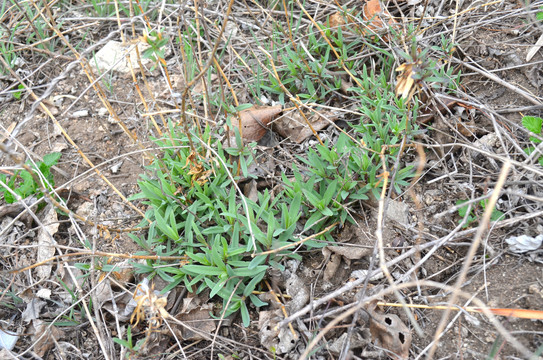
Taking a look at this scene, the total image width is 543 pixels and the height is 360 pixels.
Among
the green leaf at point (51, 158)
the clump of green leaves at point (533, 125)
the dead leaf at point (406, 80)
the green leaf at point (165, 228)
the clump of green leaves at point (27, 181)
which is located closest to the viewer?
the dead leaf at point (406, 80)

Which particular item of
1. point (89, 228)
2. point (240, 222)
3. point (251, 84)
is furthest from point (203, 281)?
point (251, 84)

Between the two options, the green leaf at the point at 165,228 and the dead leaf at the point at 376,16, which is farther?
the dead leaf at the point at 376,16

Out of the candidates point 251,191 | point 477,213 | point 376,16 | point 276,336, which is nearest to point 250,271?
point 276,336

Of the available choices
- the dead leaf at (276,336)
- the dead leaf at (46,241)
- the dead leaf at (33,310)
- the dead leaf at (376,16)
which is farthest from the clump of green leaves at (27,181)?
the dead leaf at (376,16)

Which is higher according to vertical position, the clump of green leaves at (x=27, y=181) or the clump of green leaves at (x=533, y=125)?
the clump of green leaves at (x=533, y=125)

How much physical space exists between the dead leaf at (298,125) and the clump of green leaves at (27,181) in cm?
142

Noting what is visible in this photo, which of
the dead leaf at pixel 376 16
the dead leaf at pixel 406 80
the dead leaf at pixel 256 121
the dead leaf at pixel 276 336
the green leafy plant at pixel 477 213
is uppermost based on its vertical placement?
the dead leaf at pixel 406 80

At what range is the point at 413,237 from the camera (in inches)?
90.1

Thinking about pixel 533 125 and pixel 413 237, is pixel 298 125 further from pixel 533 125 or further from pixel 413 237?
pixel 533 125

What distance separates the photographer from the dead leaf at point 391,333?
190 centimetres

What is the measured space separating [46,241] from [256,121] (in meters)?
1.45

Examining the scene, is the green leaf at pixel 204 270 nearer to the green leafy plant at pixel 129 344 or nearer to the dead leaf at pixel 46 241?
the green leafy plant at pixel 129 344

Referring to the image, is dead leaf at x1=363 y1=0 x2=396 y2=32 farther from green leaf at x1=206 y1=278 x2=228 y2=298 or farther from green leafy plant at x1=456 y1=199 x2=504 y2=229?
green leaf at x1=206 y1=278 x2=228 y2=298

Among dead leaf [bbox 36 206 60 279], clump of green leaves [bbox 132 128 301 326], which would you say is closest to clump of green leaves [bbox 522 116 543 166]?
clump of green leaves [bbox 132 128 301 326]
